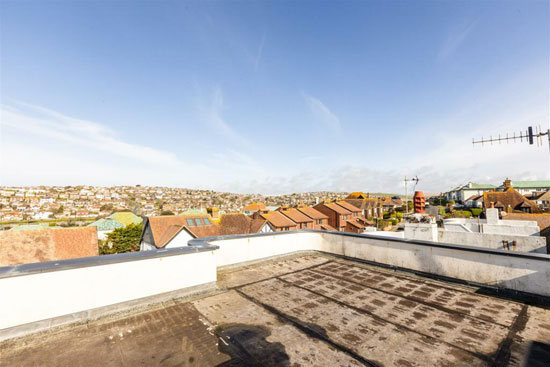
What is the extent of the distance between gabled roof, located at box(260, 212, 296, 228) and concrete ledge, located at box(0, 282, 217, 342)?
90.8 feet

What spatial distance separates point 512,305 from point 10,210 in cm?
18182

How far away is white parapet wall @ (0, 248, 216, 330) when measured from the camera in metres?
3.29

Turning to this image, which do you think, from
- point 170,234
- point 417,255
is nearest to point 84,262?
point 417,255

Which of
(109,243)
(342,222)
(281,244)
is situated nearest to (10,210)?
(109,243)

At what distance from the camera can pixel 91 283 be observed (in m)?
3.84

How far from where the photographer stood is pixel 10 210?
12125 cm

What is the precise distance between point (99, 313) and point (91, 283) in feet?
1.63

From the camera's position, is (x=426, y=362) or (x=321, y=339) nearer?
(x=426, y=362)

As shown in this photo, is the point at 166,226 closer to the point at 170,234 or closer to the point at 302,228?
the point at 170,234

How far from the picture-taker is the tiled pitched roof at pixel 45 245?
16.7m

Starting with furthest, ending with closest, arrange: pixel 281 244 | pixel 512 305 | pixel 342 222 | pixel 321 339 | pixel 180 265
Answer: pixel 342 222 < pixel 281 244 < pixel 180 265 < pixel 512 305 < pixel 321 339

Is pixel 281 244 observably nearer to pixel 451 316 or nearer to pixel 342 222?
pixel 451 316

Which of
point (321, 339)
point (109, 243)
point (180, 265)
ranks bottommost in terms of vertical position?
point (109, 243)

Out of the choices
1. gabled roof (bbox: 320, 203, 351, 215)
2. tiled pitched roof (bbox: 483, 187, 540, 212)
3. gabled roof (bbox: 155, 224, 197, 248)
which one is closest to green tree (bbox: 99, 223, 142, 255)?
gabled roof (bbox: 155, 224, 197, 248)
